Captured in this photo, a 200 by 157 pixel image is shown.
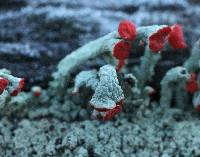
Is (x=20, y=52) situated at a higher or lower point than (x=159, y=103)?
higher

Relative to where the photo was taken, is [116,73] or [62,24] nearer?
[116,73]

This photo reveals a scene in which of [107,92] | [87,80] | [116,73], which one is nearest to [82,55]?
[87,80]

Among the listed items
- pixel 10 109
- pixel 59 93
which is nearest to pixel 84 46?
pixel 59 93

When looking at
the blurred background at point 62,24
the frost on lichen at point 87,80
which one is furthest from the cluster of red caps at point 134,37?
the blurred background at point 62,24

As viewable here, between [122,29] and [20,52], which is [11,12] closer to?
[20,52]

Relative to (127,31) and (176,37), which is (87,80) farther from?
(176,37)
